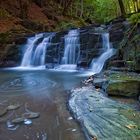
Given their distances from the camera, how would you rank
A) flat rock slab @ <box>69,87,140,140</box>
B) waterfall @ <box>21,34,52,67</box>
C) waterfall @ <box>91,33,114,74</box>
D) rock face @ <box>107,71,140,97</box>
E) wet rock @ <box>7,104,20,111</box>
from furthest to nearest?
waterfall @ <box>21,34,52,67</box>, waterfall @ <box>91,33,114,74</box>, rock face @ <box>107,71,140,97</box>, wet rock @ <box>7,104,20,111</box>, flat rock slab @ <box>69,87,140,140</box>

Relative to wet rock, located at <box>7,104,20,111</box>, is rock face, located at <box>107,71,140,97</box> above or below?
above

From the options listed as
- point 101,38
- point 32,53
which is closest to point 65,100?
point 101,38

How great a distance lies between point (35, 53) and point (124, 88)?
9504 mm

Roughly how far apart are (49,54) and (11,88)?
256 inches

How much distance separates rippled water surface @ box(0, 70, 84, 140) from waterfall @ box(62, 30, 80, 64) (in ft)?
11.9

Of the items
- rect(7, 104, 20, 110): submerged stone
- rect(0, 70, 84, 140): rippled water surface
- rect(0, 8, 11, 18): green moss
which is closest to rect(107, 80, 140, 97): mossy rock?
rect(0, 70, 84, 140): rippled water surface

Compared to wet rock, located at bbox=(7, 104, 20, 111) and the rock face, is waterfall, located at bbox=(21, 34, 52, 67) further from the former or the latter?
the rock face

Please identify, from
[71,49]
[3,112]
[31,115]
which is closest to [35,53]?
[71,49]

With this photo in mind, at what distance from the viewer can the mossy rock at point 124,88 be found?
656 centimetres

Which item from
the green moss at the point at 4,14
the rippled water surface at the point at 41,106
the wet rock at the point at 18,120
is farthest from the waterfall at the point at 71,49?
the wet rock at the point at 18,120

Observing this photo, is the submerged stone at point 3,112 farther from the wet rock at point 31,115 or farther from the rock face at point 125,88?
the rock face at point 125,88

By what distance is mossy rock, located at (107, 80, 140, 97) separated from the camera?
A: 6558mm

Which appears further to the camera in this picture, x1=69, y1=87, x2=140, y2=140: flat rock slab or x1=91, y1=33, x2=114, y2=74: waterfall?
x1=91, y1=33, x2=114, y2=74: waterfall

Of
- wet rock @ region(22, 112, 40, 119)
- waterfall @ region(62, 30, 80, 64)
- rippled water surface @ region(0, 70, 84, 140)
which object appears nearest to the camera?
rippled water surface @ region(0, 70, 84, 140)
